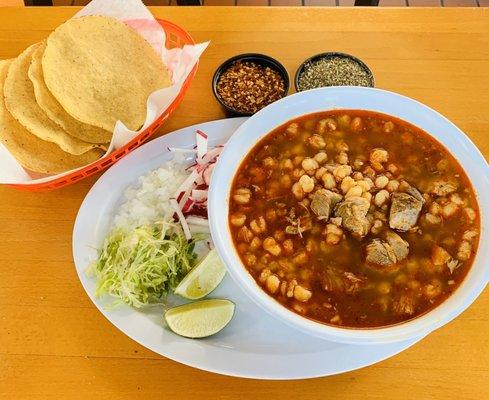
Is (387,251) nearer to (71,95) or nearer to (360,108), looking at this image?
(360,108)

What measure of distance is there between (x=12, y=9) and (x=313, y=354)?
8.30 feet

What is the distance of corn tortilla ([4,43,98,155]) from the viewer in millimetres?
2477

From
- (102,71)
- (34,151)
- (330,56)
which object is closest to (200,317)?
(34,151)

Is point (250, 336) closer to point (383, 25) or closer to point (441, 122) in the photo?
point (441, 122)

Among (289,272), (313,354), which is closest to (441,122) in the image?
(289,272)

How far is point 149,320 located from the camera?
2.28 metres

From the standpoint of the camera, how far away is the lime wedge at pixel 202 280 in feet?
7.64

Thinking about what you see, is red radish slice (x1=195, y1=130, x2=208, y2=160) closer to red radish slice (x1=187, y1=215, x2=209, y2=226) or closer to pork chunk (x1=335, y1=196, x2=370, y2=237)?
red radish slice (x1=187, y1=215, x2=209, y2=226)

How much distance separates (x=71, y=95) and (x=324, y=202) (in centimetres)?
123

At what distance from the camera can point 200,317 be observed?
2.27m

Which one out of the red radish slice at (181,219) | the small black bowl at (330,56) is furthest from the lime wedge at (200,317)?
the small black bowl at (330,56)

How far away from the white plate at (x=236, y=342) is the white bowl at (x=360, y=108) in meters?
0.19

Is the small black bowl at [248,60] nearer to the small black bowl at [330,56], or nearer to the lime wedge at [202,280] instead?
the small black bowl at [330,56]

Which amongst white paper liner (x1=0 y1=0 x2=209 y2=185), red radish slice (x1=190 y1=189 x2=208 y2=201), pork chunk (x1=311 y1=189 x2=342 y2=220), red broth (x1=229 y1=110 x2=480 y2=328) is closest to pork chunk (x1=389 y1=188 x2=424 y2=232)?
red broth (x1=229 y1=110 x2=480 y2=328)
